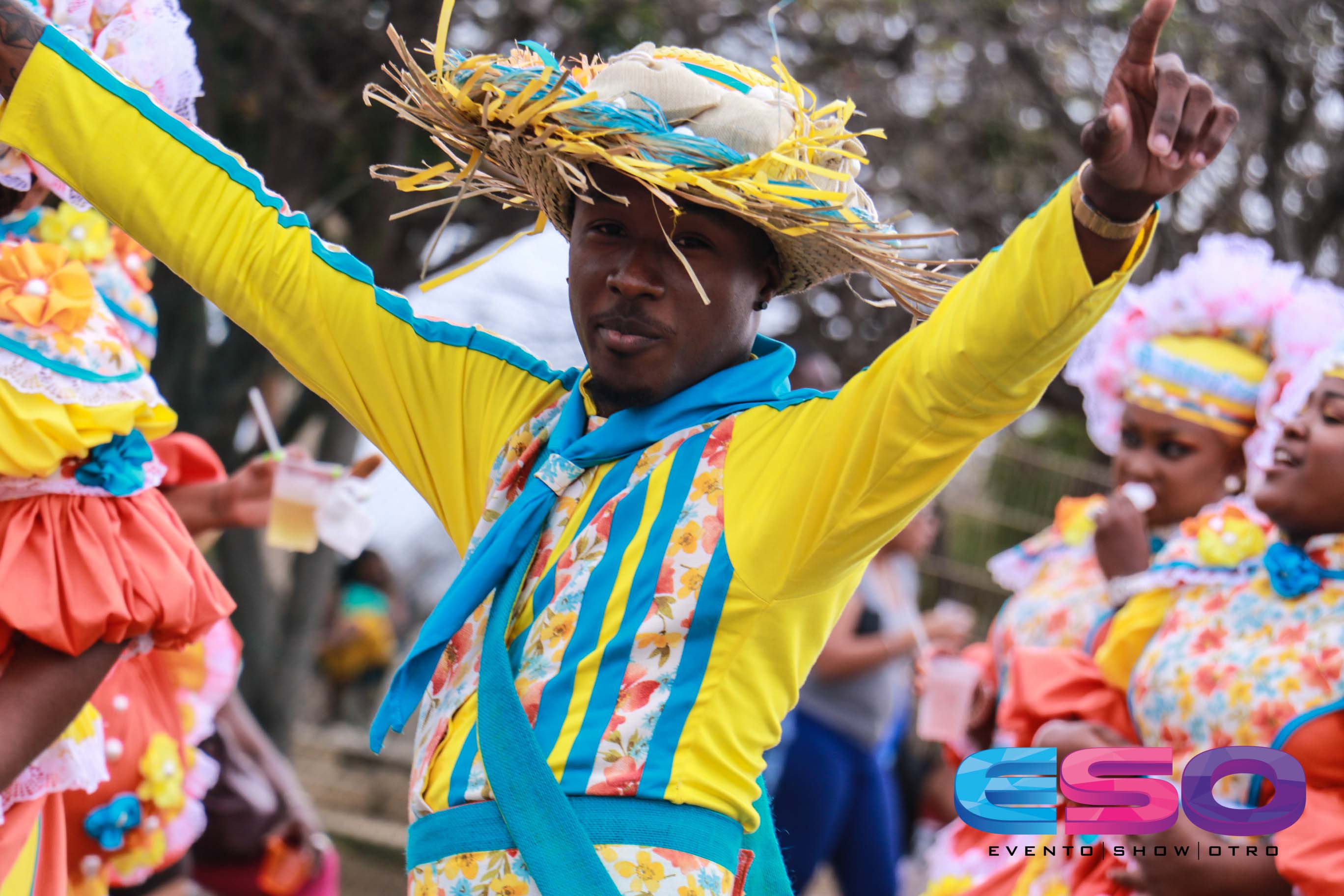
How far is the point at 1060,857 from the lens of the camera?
328cm

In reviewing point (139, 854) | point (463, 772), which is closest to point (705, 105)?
point (463, 772)

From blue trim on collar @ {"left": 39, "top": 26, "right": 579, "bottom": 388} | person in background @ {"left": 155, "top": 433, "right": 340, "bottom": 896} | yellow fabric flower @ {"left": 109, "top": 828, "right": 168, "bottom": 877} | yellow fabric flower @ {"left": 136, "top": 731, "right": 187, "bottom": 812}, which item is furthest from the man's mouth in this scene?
person in background @ {"left": 155, "top": 433, "right": 340, "bottom": 896}

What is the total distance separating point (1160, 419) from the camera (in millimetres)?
4027

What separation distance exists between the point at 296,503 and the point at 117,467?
2.02ft

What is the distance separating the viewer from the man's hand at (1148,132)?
1589 mm

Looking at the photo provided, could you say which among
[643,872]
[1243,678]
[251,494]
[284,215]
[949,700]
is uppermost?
[284,215]

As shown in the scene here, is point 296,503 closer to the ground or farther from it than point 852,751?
farther from it

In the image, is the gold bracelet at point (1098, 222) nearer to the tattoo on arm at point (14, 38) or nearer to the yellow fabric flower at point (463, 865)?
the yellow fabric flower at point (463, 865)

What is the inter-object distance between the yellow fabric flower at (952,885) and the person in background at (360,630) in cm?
739

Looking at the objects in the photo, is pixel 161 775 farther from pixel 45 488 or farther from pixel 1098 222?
pixel 1098 222

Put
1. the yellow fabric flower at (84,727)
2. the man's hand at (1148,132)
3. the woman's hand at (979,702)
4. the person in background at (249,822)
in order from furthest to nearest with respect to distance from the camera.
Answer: the woman's hand at (979,702) → the person in background at (249,822) → the yellow fabric flower at (84,727) → the man's hand at (1148,132)

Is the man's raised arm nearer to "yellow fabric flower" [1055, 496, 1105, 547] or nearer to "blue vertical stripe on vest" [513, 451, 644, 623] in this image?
"blue vertical stripe on vest" [513, 451, 644, 623]

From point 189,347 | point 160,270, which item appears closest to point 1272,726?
point 189,347

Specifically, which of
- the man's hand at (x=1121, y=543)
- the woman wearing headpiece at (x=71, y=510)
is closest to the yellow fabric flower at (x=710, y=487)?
the woman wearing headpiece at (x=71, y=510)
